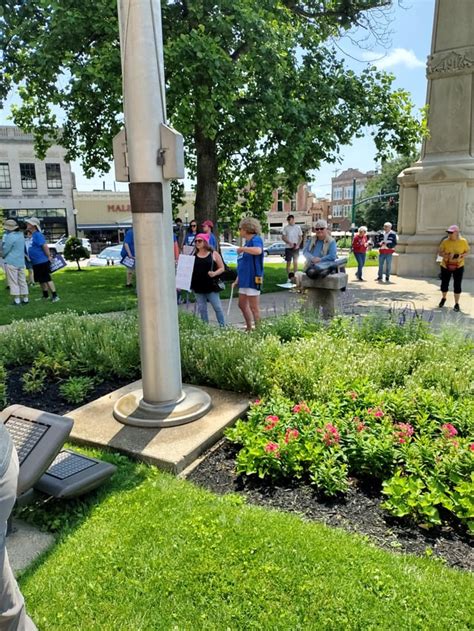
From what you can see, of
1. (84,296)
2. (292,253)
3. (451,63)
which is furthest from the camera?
(292,253)

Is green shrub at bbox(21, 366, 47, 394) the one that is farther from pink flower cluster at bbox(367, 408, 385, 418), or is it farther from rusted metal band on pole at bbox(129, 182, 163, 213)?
pink flower cluster at bbox(367, 408, 385, 418)

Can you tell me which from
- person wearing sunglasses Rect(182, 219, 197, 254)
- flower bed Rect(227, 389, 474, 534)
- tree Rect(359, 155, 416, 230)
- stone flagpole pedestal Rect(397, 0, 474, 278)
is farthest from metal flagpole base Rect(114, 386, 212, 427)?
tree Rect(359, 155, 416, 230)

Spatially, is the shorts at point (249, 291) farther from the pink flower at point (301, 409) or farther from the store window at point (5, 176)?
the store window at point (5, 176)

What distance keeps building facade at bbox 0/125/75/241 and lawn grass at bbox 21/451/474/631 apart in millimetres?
52515

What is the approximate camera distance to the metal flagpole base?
4008 mm

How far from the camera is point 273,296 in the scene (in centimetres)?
1191

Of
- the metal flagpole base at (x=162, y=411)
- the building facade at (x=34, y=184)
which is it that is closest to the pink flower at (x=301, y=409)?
the metal flagpole base at (x=162, y=411)

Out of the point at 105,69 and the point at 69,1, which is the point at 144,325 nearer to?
the point at 105,69

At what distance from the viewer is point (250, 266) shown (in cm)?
714

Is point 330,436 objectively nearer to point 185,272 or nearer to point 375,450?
point 375,450

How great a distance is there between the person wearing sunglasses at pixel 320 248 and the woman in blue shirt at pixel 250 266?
1090 millimetres

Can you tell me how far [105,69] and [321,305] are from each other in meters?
6.22

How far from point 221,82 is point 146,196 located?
688 cm

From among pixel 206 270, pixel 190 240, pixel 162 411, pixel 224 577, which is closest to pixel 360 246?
pixel 190 240
